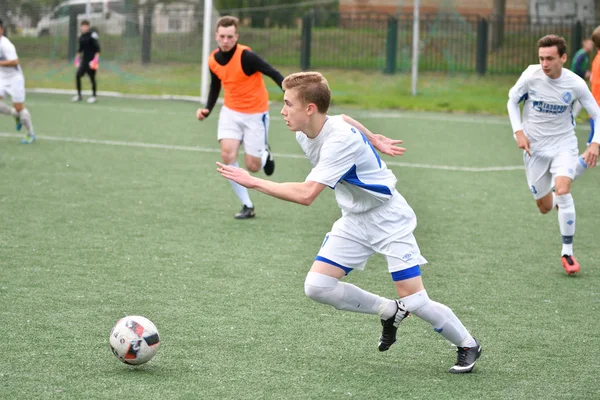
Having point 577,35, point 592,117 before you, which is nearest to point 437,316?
point 592,117

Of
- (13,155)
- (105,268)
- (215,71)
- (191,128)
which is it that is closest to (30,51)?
(191,128)

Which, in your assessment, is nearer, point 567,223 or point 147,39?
point 567,223

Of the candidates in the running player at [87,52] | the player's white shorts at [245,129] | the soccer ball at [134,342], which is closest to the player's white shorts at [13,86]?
the player's white shorts at [245,129]

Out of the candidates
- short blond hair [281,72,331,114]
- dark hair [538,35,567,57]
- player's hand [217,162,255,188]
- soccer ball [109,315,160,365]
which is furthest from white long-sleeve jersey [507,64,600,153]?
soccer ball [109,315,160,365]

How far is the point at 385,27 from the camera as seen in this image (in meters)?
31.5

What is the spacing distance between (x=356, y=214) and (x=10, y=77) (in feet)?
38.4

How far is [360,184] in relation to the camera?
17.1 feet

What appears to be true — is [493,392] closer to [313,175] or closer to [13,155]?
[313,175]

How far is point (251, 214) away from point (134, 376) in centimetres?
524

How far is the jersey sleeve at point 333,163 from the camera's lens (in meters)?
4.97

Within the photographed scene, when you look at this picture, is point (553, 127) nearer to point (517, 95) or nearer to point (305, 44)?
point (517, 95)

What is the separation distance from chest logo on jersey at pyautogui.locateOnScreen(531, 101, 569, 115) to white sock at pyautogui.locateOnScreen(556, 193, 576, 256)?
752 millimetres

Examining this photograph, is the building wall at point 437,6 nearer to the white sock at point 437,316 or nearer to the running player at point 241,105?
the running player at point 241,105

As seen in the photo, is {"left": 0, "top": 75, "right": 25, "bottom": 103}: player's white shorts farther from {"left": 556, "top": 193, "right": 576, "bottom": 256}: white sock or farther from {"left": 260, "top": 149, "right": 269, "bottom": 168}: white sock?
{"left": 556, "top": 193, "right": 576, "bottom": 256}: white sock
